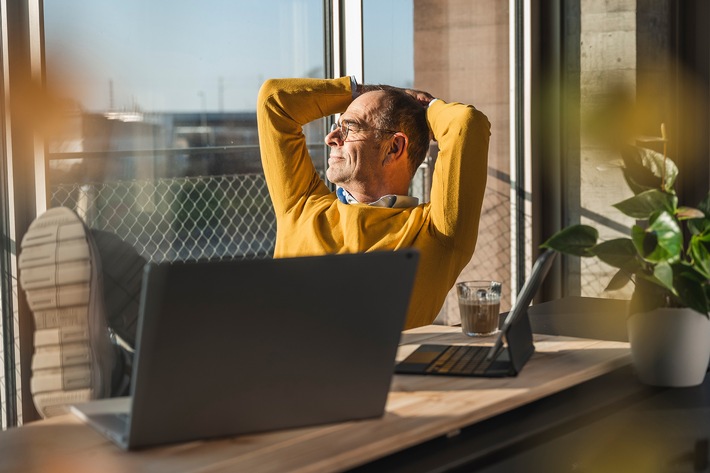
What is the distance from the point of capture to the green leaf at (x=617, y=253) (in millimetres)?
1494

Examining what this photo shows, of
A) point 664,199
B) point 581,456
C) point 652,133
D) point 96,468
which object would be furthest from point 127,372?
point 652,133

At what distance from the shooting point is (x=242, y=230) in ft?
11.7

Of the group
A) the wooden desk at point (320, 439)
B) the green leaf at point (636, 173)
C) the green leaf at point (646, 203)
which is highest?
the green leaf at point (636, 173)

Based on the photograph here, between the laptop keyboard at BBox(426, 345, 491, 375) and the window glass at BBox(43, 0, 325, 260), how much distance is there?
170 centimetres

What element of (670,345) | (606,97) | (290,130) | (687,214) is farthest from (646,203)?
(606,97)

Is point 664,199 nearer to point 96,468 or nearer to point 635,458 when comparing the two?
point 635,458

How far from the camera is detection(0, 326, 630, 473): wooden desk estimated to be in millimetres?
1056

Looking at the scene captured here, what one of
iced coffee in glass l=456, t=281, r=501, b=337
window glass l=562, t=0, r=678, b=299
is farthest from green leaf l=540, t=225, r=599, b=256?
window glass l=562, t=0, r=678, b=299

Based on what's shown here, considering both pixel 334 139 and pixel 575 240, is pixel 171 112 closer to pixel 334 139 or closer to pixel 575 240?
pixel 334 139

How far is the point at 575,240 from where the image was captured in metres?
1.51

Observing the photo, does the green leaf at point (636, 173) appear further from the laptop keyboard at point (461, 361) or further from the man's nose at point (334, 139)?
the man's nose at point (334, 139)

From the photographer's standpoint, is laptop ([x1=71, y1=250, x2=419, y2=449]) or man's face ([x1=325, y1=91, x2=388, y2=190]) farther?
man's face ([x1=325, y1=91, x2=388, y2=190])

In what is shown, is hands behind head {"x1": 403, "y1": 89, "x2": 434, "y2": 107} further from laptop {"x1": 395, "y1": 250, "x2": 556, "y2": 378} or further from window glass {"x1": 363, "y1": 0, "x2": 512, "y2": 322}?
laptop {"x1": 395, "y1": 250, "x2": 556, "y2": 378}

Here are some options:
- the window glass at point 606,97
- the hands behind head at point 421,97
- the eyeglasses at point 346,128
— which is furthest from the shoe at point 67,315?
the window glass at point 606,97
